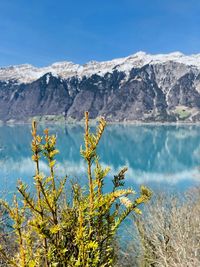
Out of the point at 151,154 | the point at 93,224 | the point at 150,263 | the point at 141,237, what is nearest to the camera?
the point at 93,224

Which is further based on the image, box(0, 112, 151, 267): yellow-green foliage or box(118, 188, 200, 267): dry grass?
box(118, 188, 200, 267): dry grass

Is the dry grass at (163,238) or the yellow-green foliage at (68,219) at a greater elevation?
the yellow-green foliage at (68,219)

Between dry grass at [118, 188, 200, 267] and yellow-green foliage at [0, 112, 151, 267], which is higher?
yellow-green foliage at [0, 112, 151, 267]

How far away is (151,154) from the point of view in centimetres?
16650

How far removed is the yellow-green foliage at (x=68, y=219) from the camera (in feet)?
12.7

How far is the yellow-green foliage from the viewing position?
12.7 ft

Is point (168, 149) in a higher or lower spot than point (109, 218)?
lower

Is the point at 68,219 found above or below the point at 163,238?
above

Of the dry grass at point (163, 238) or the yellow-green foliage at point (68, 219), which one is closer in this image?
the yellow-green foliage at point (68, 219)

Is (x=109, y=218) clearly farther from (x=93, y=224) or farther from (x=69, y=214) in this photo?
(x=69, y=214)

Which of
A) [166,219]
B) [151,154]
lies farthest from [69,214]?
[151,154]

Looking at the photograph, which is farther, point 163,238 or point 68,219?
point 163,238

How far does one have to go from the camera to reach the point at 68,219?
14.3 feet

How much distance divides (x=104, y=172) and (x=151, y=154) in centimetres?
16437
